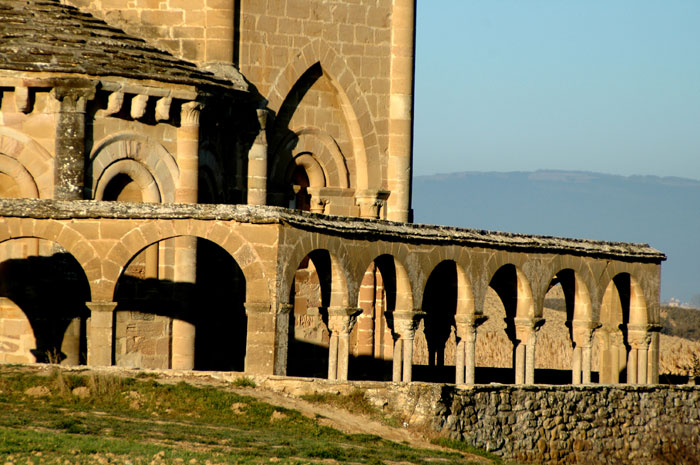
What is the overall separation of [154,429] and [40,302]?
7.27 m

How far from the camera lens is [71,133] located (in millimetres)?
25078

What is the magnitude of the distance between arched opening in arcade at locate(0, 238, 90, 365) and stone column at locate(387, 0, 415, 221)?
7742 millimetres

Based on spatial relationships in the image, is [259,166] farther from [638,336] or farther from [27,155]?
[638,336]

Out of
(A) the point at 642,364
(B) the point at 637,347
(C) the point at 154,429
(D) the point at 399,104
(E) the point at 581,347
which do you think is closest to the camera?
(C) the point at 154,429

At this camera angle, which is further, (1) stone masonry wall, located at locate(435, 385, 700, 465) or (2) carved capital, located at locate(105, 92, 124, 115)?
(2) carved capital, located at locate(105, 92, 124, 115)

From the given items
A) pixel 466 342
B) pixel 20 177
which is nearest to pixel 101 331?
pixel 20 177

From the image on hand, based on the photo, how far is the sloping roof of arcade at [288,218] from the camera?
73.3ft

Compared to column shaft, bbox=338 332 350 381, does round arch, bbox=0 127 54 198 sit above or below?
above

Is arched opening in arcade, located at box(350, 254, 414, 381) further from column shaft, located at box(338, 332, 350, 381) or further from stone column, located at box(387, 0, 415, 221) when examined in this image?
column shaft, located at box(338, 332, 350, 381)

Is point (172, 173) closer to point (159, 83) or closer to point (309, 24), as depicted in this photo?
point (159, 83)

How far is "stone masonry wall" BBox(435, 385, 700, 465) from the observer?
72.4ft

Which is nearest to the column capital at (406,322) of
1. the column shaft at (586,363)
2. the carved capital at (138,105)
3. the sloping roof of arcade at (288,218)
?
the sloping roof of arcade at (288,218)

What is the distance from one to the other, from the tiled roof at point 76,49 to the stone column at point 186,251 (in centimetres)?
77

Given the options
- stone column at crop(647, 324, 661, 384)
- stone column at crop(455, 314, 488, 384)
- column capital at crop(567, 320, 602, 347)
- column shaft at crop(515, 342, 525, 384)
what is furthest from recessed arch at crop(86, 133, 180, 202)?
stone column at crop(647, 324, 661, 384)
